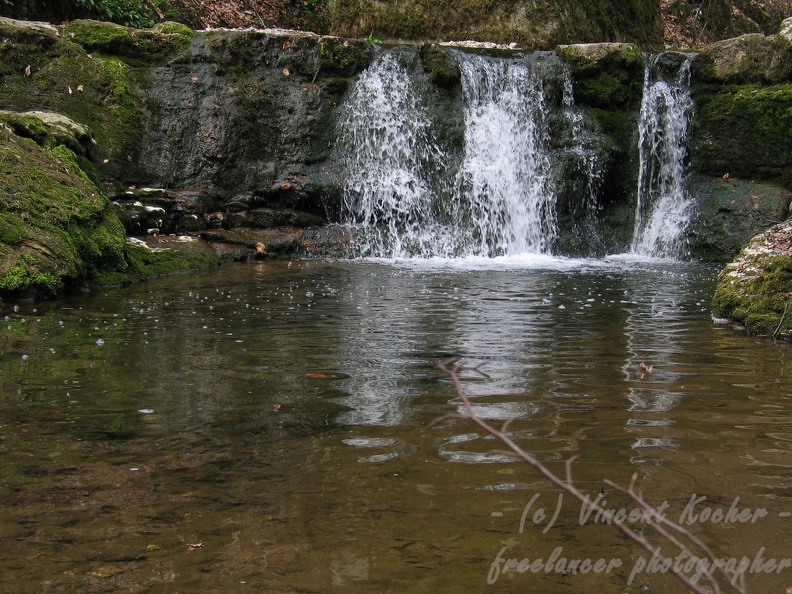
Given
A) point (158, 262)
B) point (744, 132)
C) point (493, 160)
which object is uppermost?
point (744, 132)

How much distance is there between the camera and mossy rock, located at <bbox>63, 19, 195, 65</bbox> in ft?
44.7

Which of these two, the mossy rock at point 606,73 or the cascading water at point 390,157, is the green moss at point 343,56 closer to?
the cascading water at point 390,157

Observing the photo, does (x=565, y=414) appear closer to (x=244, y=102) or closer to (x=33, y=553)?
(x=33, y=553)

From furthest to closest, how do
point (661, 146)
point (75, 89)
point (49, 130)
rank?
point (661, 146) < point (75, 89) < point (49, 130)

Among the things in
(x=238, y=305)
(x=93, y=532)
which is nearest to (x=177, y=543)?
(x=93, y=532)

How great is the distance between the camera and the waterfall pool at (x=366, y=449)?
2.68m

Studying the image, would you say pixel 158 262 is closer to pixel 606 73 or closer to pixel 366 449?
pixel 366 449

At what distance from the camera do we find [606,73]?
14.9 metres

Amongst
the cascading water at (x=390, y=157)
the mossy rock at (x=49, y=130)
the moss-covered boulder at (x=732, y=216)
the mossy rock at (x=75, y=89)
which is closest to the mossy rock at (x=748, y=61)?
the moss-covered boulder at (x=732, y=216)

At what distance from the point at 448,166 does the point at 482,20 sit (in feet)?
14.8

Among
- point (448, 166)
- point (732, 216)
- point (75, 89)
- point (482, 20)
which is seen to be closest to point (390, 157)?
point (448, 166)

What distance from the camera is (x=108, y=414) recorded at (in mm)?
4266

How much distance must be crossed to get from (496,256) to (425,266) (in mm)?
2254

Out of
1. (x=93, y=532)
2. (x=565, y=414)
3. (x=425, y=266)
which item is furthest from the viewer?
(x=425, y=266)
